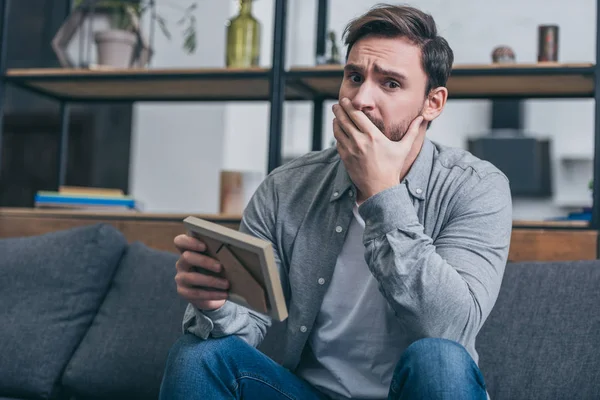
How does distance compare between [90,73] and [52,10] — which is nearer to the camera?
[90,73]

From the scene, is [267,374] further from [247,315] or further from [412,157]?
[412,157]

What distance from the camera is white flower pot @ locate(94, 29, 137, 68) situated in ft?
9.03

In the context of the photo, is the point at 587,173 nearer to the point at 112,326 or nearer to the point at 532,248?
the point at 532,248

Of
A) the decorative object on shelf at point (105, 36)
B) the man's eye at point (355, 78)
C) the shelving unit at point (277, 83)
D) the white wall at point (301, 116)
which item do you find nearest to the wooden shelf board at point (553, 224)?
the shelving unit at point (277, 83)

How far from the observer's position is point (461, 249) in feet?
4.87

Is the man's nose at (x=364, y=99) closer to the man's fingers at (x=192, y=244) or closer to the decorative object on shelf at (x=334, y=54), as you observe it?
the man's fingers at (x=192, y=244)

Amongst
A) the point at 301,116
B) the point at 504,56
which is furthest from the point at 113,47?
the point at 301,116

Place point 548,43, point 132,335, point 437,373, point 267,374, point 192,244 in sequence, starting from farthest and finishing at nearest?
point 548,43 < point 132,335 < point 267,374 < point 192,244 < point 437,373

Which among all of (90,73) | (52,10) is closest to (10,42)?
(52,10)

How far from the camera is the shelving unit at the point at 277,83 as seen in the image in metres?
2.32

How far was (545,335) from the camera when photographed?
1855mm

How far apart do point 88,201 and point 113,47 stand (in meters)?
0.55

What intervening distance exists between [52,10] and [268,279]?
3.90 meters

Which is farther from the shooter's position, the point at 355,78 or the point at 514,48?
the point at 514,48
